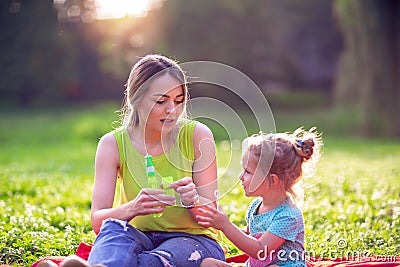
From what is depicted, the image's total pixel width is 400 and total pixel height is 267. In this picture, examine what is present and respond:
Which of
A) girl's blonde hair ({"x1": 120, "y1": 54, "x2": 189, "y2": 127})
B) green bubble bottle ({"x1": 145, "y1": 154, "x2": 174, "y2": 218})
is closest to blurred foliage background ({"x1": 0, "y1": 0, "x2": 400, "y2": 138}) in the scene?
girl's blonde hair ({"x1": 120, "y1": 54, "x2": 189, "y2": 127})

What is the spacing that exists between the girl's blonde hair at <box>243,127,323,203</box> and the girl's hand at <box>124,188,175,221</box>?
511 mm

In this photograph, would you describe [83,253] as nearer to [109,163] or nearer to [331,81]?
[109,163]

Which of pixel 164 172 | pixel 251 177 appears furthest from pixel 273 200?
pixel 164 172

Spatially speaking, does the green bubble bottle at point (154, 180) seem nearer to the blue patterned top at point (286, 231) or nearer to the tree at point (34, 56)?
the blue patterned top at point (286, 231)

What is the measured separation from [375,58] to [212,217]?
13.8 meters

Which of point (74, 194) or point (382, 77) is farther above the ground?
point (382, 77)

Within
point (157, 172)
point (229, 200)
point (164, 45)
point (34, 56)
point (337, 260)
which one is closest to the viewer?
point (157, 172)

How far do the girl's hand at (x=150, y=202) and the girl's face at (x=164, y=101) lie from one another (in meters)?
0.49

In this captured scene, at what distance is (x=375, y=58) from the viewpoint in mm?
15922

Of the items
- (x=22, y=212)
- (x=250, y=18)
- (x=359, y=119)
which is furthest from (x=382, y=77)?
(x=22, y=212)

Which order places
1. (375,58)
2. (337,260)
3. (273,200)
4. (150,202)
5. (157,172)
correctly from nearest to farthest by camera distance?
(150,202), (273,200), (157,172), (337,260), (375,58)

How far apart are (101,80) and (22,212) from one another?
20.3 metres

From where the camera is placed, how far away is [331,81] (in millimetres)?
26734

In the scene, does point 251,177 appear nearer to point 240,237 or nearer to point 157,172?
point 240,237
